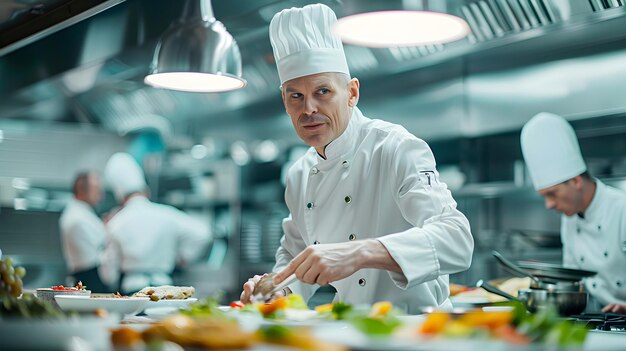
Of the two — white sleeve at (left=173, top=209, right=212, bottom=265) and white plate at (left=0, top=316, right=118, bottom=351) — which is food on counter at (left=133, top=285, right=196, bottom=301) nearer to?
white plate at (left=0, top=316, right=118, bottom=351)

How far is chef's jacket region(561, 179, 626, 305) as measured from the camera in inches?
156

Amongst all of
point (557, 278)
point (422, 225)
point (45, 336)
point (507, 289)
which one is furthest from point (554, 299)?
point (45, 336)

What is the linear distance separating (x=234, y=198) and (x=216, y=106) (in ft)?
3.56

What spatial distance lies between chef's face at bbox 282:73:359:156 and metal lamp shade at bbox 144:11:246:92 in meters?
0.56

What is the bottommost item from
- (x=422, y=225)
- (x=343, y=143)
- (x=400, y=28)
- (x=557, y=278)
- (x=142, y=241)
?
(x=557, y=278)

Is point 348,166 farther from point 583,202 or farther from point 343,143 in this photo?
point 583,202

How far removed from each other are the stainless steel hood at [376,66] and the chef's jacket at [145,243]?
3.39 ft

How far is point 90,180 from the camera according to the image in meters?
6.53

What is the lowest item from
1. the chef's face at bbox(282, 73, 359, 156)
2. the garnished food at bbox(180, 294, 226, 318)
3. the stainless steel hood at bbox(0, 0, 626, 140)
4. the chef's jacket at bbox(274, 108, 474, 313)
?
the garnished food at bbox(180, 294, 226, 318)

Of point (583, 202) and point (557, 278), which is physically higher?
point (583, 202)

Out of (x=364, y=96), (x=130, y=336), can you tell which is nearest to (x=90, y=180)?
(x=364, y=96)

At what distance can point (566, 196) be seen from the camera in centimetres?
410

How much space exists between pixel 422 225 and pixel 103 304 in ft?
2.79

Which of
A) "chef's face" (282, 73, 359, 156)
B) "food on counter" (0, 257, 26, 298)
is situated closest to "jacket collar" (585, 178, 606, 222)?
"chef's face" (282, 73, 359, 156)
